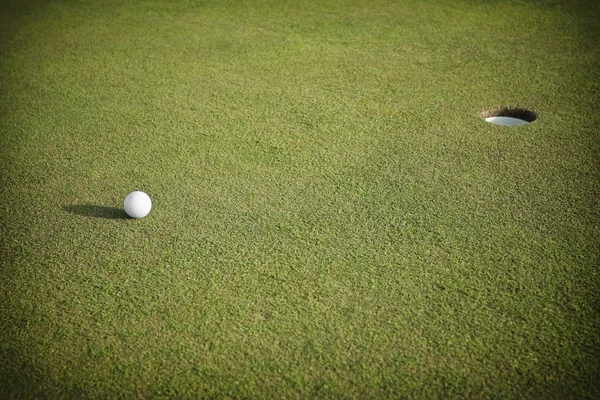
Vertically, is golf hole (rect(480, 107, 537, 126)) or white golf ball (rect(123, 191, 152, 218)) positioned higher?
golf hole (rect(480, 107, 537, 126))

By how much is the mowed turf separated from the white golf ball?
70mm

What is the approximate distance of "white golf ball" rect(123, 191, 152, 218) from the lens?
2.83 metres

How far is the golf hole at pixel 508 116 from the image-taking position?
12.9 ft

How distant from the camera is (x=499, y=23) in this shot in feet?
18.7

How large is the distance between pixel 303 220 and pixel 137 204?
96cm

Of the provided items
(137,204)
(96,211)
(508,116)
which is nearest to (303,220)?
(137,204)

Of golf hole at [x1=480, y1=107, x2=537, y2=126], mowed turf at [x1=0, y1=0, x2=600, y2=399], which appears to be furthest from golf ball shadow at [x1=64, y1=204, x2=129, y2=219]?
golf hole at [x1=480, y1=107, x2=537, y2=126]

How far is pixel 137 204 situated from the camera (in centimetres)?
284

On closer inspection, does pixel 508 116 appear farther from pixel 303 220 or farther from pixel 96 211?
pixel 96 211

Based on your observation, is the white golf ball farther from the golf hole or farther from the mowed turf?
the golf hole

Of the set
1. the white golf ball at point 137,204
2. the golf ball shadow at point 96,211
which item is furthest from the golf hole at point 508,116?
the golf ball shadow at point 96,211

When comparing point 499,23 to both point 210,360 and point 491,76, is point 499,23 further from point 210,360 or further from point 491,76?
point 210,360

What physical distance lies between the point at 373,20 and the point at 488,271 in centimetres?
434

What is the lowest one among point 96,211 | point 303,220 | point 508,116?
point 96,211
